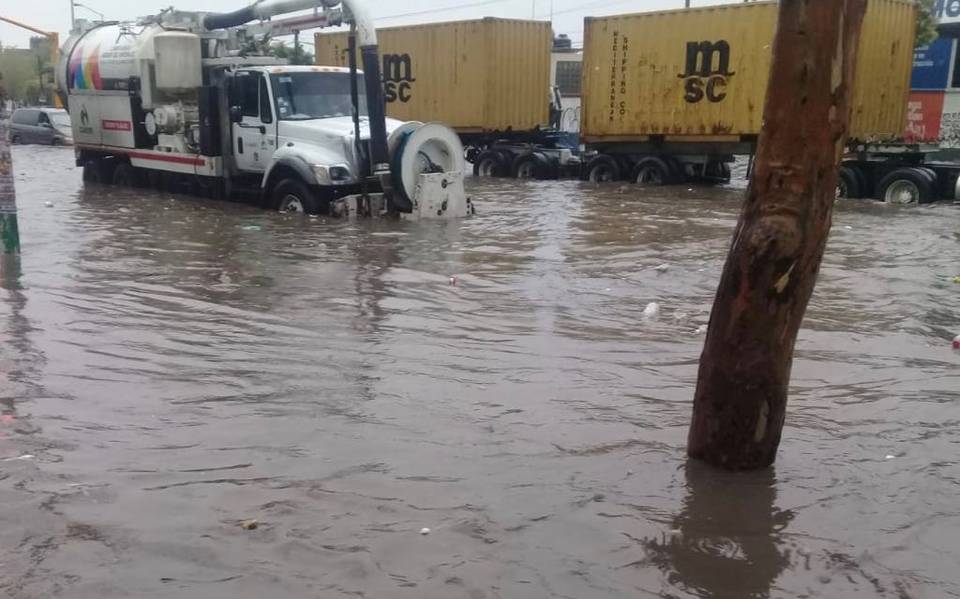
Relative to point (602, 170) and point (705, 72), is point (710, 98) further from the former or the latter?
point (602, 170)

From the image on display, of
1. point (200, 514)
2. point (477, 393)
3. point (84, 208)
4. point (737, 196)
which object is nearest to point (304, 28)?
point (84, 208)

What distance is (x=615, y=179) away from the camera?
2225 cm

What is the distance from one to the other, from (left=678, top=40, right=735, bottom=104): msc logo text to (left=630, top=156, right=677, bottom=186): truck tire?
1678 mm

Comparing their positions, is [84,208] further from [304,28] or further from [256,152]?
[304,28]

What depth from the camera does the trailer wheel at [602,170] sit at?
22.2 m

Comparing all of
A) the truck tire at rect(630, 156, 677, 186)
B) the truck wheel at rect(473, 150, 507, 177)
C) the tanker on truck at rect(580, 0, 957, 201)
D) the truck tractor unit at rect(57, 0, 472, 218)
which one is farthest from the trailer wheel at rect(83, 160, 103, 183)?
the truck tire at rect(630, 156, 677, 186)

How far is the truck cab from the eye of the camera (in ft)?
42.3

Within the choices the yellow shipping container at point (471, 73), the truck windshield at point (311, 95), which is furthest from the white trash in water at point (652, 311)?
the yellow shipping container at point (471, 73)

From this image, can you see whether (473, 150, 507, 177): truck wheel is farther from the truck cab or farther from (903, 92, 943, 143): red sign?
(903, 92, 943, 143): red sign

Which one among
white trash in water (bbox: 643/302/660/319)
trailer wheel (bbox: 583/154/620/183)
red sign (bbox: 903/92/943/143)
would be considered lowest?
white trash in water (bbox: 643/302/660/319)

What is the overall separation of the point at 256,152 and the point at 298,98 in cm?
108

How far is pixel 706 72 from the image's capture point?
1955cm

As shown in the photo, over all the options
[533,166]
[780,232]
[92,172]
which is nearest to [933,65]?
[533,166]

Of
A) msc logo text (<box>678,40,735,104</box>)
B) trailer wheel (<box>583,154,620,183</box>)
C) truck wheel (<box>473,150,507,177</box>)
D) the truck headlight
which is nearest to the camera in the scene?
the truck headlight
